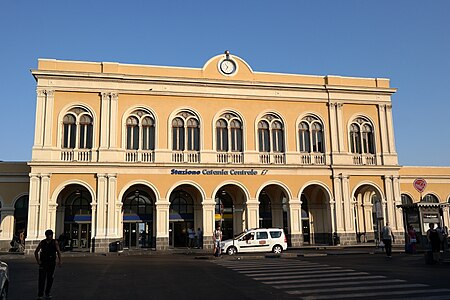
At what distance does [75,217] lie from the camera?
3173 centimetres

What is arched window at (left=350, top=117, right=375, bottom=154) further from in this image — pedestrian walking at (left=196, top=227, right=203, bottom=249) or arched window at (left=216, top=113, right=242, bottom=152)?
pedestrian walking at (left=196, top=227, right=203, bottom=249)

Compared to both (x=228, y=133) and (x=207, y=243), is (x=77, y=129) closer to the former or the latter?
(x=228, y=133)

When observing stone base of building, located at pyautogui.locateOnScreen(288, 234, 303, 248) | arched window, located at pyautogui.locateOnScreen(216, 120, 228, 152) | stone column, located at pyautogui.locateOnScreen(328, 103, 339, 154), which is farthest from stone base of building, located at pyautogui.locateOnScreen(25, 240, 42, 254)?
stone column, located at pyautogui.locateOnScreen(328, 103, 339, 154)

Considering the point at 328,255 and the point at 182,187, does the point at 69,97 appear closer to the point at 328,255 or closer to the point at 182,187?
the point at 182,187

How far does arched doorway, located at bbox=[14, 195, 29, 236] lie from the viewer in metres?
32.3

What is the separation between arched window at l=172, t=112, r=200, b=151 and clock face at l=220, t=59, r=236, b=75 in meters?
4.26

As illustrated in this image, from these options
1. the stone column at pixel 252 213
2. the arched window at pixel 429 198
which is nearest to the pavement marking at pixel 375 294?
the stone column at pixel 252 213

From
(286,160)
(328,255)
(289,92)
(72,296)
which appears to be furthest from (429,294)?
(289,92)

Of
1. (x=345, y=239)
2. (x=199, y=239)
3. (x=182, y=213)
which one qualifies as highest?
(x=182, y=213)

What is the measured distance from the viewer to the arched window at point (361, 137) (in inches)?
1352

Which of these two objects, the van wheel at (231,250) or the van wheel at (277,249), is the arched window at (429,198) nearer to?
the van wheel at (277,249)

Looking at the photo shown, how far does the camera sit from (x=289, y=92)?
3362 cm

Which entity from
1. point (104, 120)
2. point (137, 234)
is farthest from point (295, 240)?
point (104, 120)

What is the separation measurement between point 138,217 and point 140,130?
644cm
